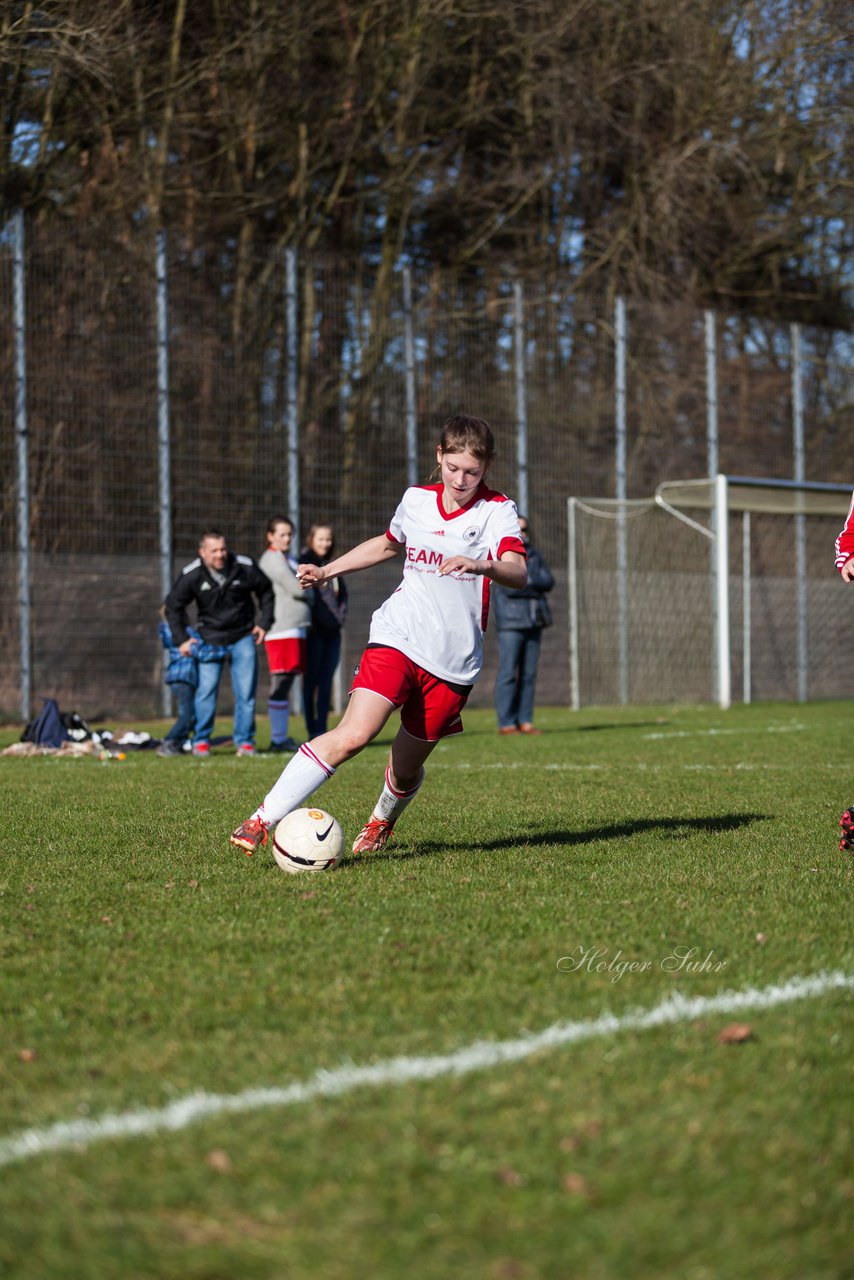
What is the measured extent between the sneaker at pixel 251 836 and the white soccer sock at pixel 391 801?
649 millimetres

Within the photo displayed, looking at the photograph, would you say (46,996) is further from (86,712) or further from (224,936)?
(86,712)

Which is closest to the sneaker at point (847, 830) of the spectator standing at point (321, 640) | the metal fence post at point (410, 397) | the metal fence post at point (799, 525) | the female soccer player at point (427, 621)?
the female soccer player at point (427, 621)

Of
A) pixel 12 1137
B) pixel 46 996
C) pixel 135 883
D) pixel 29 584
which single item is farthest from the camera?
pixel 29 584

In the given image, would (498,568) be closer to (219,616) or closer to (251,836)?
(251,836)

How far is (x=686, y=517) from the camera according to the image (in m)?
23.5

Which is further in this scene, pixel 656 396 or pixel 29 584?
pixel 656 396

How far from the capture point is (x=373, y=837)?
671 cm

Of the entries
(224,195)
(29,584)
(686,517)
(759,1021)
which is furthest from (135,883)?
(686,517)

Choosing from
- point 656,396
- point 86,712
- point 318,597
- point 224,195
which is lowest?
point 86,712

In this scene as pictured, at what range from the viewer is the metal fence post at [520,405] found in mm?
22141

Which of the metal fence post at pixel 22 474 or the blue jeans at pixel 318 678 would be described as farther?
the metal fence post at pixel 22 474

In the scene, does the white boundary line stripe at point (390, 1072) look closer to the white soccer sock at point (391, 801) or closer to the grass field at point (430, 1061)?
the grass field at point (430, 1061)

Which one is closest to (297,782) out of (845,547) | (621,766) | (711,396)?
Answer: (845,547)

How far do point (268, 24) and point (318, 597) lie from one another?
11.3 meters
